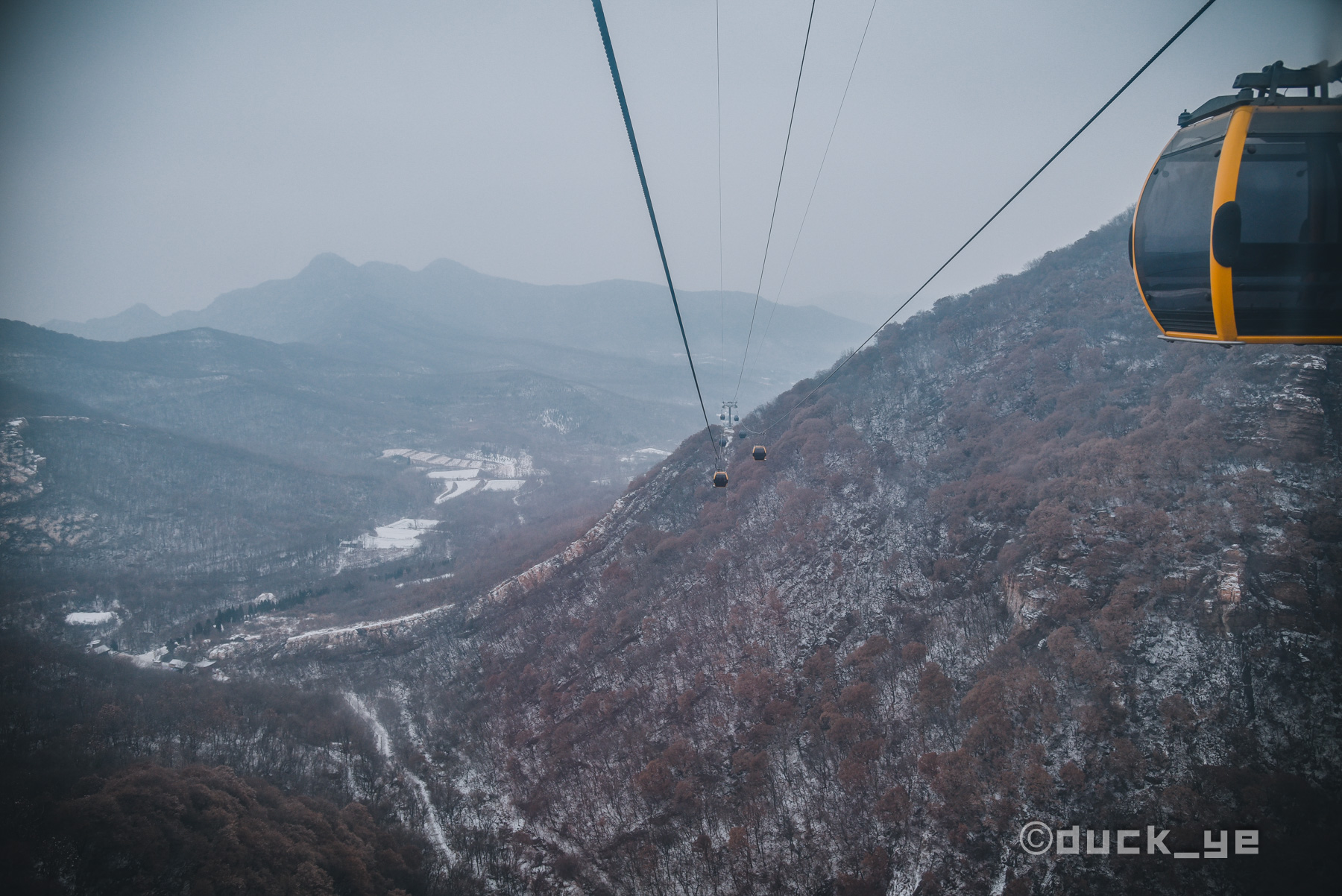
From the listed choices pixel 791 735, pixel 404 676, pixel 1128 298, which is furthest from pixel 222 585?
pixel 1128 298

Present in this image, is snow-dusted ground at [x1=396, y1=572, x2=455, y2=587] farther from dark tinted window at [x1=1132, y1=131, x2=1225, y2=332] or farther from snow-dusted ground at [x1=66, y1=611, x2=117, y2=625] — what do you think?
dark tinted window at [x1=1132, y1=131, x2=1225, y2=332]

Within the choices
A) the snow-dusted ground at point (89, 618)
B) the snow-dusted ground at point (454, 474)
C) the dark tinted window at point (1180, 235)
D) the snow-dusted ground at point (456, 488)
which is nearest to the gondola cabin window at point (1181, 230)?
the dark tinted window at point (1180, 235)

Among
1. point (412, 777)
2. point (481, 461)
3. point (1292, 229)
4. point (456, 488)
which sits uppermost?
point (1292, 229)

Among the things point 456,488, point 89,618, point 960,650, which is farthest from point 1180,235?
point 456,488

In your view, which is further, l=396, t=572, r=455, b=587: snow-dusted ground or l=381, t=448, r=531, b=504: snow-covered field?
l=381, t=448, r=531, b=504: snow-covered field

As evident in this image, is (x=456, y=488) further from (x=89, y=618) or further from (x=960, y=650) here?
(x=960, y=650)

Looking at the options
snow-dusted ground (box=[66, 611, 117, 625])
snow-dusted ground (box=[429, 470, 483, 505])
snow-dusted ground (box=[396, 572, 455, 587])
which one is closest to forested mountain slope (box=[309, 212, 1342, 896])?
snow-dusted ground (box=[396, 572, 455, 587])
